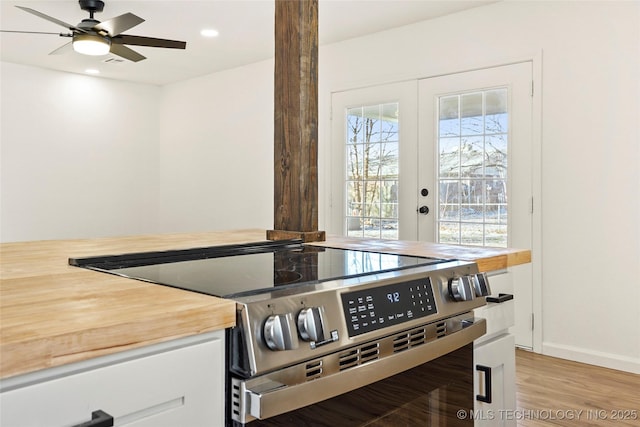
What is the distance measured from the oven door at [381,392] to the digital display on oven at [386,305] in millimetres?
62

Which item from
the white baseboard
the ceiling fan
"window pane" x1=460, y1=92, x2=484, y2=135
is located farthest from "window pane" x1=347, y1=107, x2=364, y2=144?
the white baseboard

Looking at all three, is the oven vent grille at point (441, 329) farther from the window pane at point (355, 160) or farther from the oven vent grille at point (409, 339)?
the window pane at point (355, 160)

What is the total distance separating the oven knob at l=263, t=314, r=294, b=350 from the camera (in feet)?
2.67

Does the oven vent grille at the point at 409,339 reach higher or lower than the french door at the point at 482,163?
lower

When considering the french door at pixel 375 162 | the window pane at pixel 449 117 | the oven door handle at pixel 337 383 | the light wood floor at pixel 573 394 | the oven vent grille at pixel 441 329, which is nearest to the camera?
the oven door handle at pixel 337 383

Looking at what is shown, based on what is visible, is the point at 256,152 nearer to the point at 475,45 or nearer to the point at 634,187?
the point at 475,45

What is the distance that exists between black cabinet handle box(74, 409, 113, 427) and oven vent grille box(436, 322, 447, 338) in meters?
0.74

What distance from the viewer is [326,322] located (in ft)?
2.94

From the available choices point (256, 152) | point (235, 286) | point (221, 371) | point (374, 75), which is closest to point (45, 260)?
point (235, 286)

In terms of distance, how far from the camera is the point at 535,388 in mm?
2795

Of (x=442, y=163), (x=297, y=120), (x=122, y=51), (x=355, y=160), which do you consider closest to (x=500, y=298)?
(x=297, y=120)

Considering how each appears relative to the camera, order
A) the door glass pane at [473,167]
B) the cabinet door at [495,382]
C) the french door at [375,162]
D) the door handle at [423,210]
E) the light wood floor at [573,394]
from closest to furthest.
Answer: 1. the cabinet door at [495,382]
2. the light wood floor at [573,394]
3. the door glass pane at [473,167]
4. the door handle at [423,210]
5. the french door at [375,162]

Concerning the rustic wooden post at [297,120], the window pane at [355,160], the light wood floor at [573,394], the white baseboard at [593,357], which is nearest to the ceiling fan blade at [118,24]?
the rustic wooden post at [297,120]

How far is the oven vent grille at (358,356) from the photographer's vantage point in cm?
94
